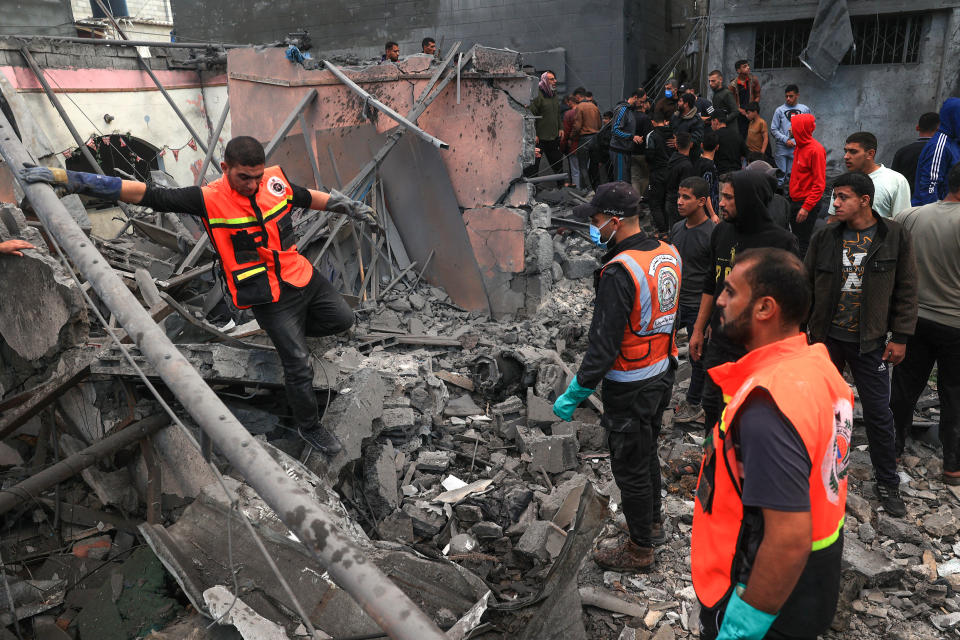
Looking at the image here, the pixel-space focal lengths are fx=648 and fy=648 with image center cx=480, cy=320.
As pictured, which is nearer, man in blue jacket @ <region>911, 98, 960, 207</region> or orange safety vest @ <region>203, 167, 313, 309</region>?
orange safety vest @ <region>203, 167, 313, 309</region>

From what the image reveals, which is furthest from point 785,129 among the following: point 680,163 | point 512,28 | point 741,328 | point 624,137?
point 741,328

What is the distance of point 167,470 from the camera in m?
3.86

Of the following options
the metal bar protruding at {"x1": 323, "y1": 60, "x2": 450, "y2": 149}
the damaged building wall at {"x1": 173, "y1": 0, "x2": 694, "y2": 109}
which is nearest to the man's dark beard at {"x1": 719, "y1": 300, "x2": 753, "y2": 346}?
the metal bar protruding at {"x1": 323, "y1": 60, "x2": 450, "y2": 149}

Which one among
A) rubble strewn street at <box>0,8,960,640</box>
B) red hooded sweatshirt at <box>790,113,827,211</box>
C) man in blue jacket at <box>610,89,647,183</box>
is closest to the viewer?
rubble strewn street at <box>0,8,960,640</box>

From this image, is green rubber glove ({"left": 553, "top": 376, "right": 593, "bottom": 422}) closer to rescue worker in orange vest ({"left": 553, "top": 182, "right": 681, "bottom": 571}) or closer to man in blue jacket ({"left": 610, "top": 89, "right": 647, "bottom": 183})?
rescue worker in orange vest ({"left": 553, "top": 182, "right": 681, "bottom": 571})

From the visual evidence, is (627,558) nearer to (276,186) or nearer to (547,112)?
(276,186)

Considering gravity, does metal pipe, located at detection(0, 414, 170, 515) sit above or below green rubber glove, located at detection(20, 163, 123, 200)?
below

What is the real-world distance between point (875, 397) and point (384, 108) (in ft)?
17.0

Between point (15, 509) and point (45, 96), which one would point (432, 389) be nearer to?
point (15, 509)

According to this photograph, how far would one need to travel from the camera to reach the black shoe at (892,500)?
4.09 m

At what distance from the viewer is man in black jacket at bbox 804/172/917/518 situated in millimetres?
3801

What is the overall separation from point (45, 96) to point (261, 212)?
984 cm

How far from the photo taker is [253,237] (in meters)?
3.80

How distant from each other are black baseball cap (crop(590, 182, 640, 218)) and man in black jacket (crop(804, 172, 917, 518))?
1.42 metres
